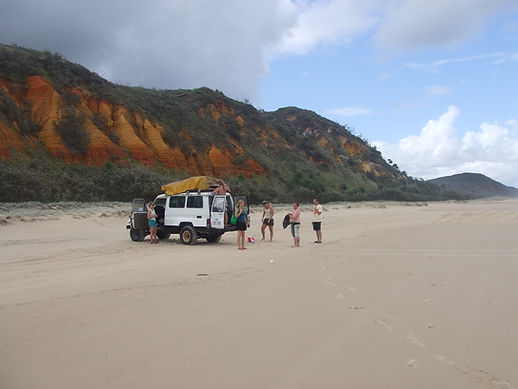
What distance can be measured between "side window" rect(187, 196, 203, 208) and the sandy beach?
4597mm

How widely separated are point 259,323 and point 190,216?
32.6 feet

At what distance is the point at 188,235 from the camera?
1452 cm

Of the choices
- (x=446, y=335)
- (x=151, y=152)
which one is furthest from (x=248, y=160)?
(x=446, y=335)

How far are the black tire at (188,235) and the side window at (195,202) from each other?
30.0 inches

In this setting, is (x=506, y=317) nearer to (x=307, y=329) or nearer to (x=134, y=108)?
(x=307, y=329)

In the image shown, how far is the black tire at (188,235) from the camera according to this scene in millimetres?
14344

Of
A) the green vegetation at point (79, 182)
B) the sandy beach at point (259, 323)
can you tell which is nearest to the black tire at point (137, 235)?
the sandy beach at point (259, 323)

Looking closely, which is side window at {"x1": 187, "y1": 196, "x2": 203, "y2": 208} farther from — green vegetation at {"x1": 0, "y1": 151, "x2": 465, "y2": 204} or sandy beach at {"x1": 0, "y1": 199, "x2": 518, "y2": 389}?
green vegetation at {"x1": 0, "y1": 151, "x2": 465, "y2": 204}

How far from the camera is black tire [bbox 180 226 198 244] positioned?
14.3 metres

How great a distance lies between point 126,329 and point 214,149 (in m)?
42.2

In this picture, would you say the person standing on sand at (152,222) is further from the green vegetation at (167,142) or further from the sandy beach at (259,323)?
the green vegetation at (167,142)

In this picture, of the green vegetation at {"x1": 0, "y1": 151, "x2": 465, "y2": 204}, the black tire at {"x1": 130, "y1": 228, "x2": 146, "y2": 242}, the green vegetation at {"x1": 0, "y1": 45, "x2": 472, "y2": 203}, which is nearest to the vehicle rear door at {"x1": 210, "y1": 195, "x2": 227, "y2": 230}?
the black tire at {"x1": 130, "y1": 228, "x2": 146, "y2": 242}

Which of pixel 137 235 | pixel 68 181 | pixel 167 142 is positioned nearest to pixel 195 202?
pixel 137 235

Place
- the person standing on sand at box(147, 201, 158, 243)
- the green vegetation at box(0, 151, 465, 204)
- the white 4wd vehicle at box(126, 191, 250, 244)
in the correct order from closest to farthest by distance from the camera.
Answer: the white 4wd vehicle at box(126, 191, 250, 244)
the person standing on sand at box(147, 201, 158, 243)
the green vegetation at box(0, 151, 465, 204)
